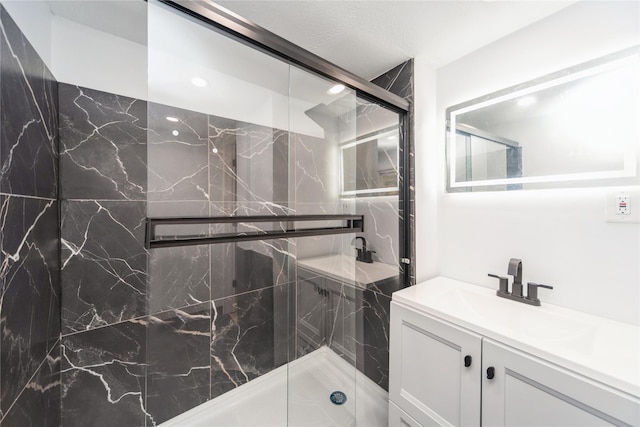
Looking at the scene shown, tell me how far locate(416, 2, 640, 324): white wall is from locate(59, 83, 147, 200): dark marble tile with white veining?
1.61 metres

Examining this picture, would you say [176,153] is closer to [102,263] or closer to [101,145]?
[101,145]

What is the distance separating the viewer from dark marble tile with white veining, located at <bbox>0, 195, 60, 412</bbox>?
30.4 inches

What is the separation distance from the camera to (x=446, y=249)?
152cm

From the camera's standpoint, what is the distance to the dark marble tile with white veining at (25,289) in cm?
77

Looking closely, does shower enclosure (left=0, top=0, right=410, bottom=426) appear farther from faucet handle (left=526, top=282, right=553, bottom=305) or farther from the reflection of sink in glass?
faucet handle (left=526, top=282, right=553, bottom=305)

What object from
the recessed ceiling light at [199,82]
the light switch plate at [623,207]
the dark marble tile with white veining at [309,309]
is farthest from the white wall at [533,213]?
the recessed ceiling light at [199,82]

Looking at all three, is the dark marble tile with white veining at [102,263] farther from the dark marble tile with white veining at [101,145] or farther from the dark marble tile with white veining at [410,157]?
the dark marble tile with white veining at [410,157]

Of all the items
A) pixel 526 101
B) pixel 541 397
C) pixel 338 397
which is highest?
pixel 526 101

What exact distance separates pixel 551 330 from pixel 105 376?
6.74ft

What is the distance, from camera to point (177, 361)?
1.33 metres

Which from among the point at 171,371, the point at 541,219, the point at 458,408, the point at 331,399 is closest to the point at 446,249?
the point at 541,219

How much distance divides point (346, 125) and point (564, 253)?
1.22 m

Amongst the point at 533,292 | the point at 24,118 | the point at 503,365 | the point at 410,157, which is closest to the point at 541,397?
the point at 503,365

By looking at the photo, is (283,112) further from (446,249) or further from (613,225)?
(613,225)
